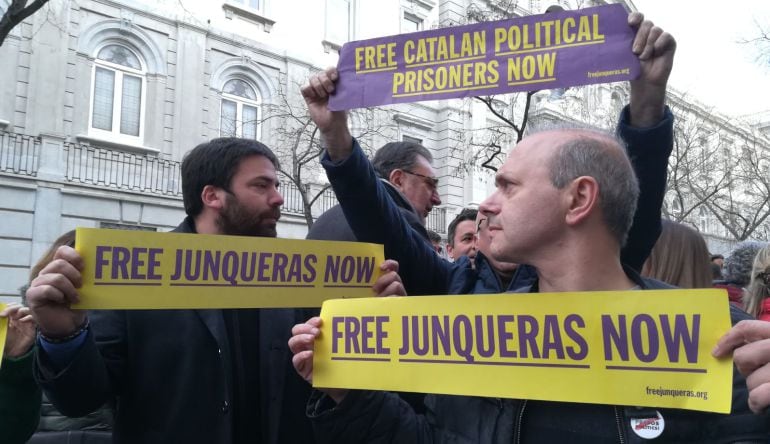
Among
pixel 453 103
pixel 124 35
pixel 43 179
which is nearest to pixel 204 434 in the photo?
pixel 43 179

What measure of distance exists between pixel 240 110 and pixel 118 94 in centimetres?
291

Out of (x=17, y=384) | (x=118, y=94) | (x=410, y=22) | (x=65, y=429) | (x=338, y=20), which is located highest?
(x=410, y=22)

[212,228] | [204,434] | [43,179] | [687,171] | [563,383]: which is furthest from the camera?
[687,171]

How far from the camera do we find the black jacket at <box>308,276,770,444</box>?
1341 millimetres

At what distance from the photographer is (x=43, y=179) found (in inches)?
448

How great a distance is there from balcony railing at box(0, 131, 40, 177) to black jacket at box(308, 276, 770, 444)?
11.6 m

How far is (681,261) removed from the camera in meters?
2.97

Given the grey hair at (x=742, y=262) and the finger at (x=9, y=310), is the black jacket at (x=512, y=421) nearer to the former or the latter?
the finger at (x=9, y=310)

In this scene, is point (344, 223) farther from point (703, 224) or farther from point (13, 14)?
point (703, 224)

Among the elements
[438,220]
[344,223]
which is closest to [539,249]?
[344,223]

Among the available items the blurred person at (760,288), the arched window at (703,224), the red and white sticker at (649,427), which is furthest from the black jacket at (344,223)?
the arched window at (703,224)

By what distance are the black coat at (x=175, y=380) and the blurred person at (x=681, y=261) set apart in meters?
1.96

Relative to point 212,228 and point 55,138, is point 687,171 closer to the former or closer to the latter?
point 55,138

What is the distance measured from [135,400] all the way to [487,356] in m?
1.36
